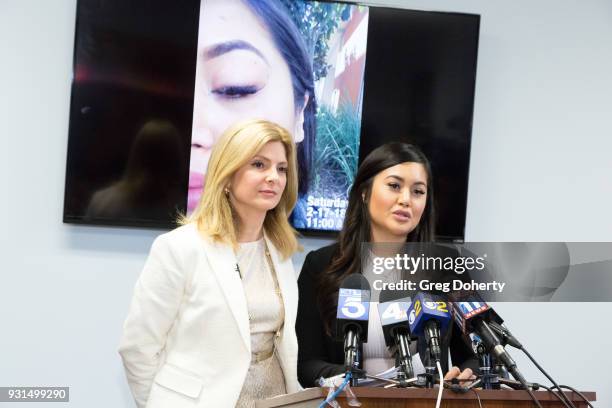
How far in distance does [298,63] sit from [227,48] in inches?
13.9

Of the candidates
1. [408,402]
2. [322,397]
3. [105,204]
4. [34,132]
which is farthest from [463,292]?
[34,132]

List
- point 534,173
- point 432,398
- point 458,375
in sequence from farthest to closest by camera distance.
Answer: point 534,173 → point 458,375 → point 432,398

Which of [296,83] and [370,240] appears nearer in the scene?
[370,240]

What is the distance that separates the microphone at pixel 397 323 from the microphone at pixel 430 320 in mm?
37

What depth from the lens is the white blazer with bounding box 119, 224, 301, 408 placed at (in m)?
2.47

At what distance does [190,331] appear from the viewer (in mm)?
2514

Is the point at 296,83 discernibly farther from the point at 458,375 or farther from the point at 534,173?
the point at 458,375

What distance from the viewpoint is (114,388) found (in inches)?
149

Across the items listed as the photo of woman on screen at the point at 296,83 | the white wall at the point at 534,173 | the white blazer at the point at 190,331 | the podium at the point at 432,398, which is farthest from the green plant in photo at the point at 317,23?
the podium at the point at 432,398

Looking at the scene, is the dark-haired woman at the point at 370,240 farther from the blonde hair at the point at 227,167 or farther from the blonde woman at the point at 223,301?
the blonde hair at the point at 227,167

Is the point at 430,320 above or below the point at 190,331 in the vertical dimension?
above

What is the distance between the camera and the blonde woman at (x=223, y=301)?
248cm
